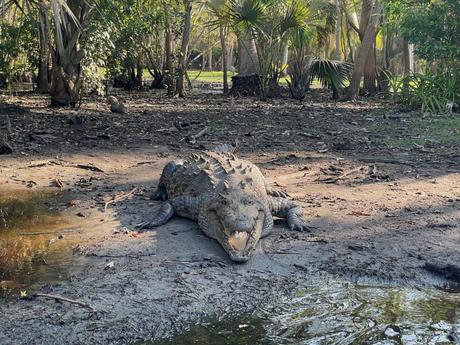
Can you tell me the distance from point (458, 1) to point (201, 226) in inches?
386

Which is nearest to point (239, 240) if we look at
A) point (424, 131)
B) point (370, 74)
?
point (424, 131)

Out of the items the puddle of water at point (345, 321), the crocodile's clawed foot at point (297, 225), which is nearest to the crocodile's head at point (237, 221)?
the crocodile's clawed foot at point (297, 225)

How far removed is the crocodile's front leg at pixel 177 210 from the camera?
5707 millimetres

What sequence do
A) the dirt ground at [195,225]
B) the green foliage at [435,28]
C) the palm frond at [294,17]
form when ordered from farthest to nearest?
the palm frond at [294,17], the green foliage at [435,28], the dirt ground at [195,225]

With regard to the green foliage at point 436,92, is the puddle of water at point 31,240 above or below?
below

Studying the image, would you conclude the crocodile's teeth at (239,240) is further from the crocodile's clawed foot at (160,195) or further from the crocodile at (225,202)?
the crocodile's clawed foot at (160,195)

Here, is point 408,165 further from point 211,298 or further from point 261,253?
→ point 211,298

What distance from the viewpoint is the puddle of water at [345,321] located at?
12.2ft

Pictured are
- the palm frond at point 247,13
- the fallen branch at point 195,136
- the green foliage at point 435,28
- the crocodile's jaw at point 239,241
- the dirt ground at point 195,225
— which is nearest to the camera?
the dirt ground at point 195,225

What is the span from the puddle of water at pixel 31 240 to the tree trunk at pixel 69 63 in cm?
601

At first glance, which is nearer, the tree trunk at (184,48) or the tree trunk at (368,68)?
the tree trunk at (184,48)

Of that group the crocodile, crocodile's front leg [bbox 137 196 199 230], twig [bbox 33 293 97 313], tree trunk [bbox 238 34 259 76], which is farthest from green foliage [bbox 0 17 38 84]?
twig [bbox 33 293 97 313]

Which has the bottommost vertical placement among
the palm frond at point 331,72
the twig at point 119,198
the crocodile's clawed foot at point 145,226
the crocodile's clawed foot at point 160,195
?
the crocodile's clawed foot at point 145,226

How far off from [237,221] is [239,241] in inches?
9.1
